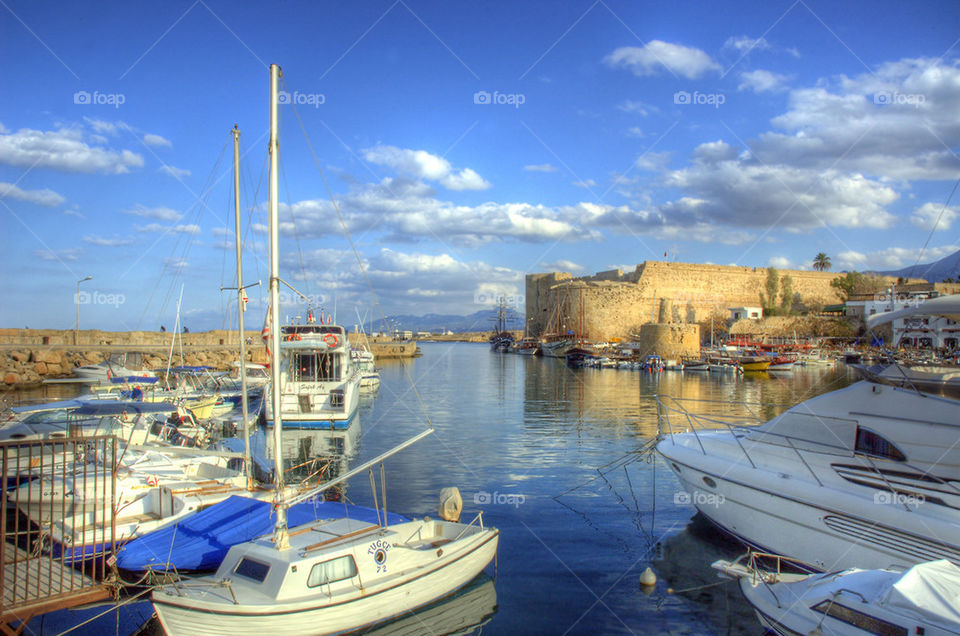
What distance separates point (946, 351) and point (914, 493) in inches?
535

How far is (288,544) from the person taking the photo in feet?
22.2

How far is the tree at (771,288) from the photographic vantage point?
229 feet

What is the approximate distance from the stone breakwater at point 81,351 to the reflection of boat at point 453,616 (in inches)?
1063

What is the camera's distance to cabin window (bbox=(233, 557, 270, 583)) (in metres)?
6.38

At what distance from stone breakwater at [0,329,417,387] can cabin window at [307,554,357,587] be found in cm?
2753

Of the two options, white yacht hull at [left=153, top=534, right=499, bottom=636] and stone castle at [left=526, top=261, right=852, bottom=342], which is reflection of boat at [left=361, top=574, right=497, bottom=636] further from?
stone castle at [left=526, top=261, right=852, bottom=342]

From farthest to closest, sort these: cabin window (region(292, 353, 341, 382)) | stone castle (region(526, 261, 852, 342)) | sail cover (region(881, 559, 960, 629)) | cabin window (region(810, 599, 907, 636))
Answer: stone castle (region(526, 261, 852, 342)) → cabin window (region(292, 353, 341, 382)) → cabin window (region(810, 599, 907, 636)) → sail cover (region(881, 559, 960, 629))

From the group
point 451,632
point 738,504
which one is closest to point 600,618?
point 451,632

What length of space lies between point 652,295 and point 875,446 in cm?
5718

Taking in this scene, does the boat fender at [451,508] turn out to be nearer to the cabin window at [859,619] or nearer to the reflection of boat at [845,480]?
the reflection of boat at [845,480]

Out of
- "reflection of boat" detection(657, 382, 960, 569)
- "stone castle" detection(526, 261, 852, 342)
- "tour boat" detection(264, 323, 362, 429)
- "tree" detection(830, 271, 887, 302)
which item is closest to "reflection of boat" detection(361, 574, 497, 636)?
"reflection of boat" detection(657, 382, 960, 569)

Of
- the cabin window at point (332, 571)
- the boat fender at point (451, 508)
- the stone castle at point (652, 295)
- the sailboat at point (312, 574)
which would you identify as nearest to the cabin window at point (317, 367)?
the boat fender at point (451, 508)

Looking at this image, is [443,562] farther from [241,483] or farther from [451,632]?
[241,483]

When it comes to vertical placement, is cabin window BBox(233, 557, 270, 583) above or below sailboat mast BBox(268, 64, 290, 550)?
below
